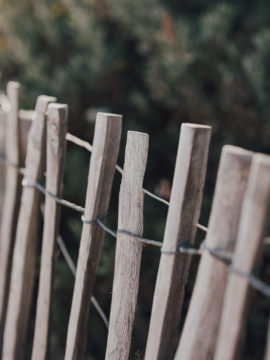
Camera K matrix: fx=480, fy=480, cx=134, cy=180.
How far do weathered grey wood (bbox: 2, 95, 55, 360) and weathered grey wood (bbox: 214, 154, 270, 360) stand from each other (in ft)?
3.85

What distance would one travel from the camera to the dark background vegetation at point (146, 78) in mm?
3605

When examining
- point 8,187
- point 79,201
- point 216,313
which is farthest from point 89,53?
point 216,313

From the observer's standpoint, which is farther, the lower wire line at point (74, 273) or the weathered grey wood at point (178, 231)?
the lower wire line at point (74, 273)

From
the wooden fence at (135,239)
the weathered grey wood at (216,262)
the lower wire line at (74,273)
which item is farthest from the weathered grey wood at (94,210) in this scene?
the weathered grey wood at (216,262)

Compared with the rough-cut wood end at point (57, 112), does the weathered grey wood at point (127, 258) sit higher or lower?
lower

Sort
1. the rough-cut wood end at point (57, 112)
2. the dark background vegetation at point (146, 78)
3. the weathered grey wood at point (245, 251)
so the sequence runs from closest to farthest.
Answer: the weathered grey wood at point (245, 251) → the rough-cut wood end at point (57, 112) → the dark background vegetation at point (146, 78)

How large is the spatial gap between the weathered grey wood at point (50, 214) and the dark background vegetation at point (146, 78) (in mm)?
1256

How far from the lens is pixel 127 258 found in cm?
164

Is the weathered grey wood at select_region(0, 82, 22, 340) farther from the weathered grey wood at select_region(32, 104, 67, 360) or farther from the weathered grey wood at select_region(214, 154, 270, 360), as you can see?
the weathered grey wood at select_region(214, 154, 270, 360)

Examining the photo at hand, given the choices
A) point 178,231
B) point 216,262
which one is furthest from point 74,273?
point 216,262

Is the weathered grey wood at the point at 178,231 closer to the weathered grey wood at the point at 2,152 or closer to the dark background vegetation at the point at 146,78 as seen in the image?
the weathered grey wood at the point at 2,152

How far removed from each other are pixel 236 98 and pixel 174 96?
1.78ft

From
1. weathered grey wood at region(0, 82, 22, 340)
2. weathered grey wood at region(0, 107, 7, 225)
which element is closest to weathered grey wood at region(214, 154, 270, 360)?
weathered grey wood at region(0, 82, 22, 340)

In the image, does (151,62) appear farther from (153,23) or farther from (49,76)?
(49,76)
